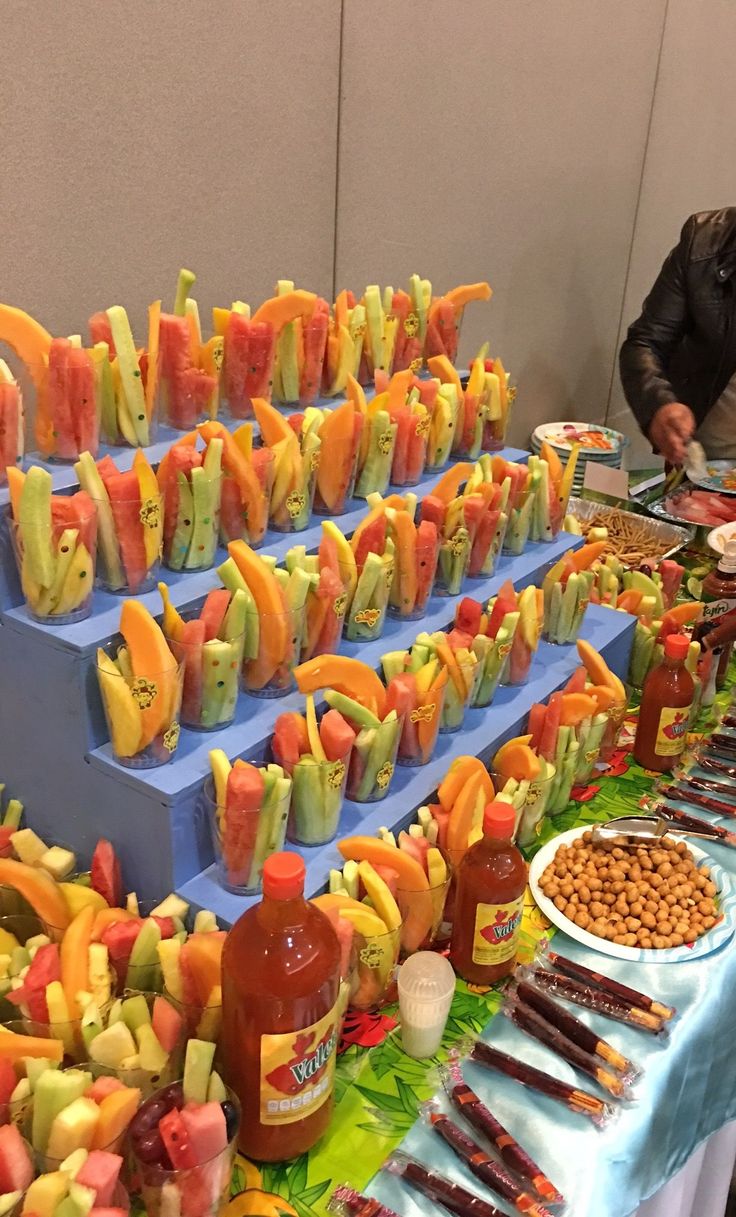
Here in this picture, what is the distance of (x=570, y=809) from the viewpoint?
1.66m

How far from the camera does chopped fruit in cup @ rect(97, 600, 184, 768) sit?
122cm

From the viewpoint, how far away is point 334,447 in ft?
5.43

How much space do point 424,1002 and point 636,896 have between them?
392 millimetres

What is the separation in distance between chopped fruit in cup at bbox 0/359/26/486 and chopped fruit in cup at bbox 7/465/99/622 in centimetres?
14

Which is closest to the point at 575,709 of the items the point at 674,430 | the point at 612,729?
the point at 612,729

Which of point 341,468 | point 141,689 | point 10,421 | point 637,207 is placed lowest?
point 141,689

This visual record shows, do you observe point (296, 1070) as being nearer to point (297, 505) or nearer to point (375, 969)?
point (375, 969)

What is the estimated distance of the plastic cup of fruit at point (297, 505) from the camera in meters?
1.62

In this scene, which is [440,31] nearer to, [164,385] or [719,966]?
[164,385]

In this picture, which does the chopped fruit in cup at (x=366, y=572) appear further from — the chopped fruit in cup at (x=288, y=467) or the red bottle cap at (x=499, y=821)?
the red bottle cap at (x=499, y=821)

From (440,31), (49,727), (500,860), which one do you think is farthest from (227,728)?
(440,31)

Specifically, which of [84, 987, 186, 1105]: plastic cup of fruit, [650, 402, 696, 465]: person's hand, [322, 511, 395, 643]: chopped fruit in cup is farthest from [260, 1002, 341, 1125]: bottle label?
[650, 402, 696, 465]: person's hand

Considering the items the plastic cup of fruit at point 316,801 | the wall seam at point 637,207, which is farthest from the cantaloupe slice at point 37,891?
the wall seam at point 637,207

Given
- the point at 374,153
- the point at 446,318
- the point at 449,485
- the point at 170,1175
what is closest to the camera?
the point at 170,1175
